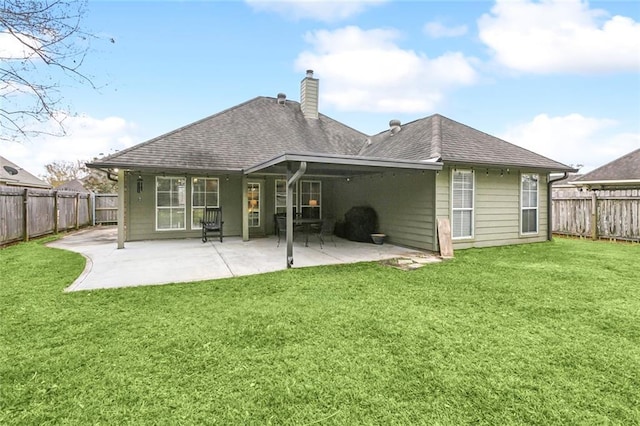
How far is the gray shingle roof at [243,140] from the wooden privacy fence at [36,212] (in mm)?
3394

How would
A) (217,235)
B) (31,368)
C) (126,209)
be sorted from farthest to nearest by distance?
1. (217,235)
2. (126,209)
3. (31,368)

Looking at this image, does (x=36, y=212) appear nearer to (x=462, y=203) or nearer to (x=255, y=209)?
(x=255, y=209)

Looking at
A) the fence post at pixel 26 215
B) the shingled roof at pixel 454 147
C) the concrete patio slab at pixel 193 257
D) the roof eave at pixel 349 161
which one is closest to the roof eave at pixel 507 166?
the shingled roof at pixel 454 147

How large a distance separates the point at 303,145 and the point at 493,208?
6597 mm

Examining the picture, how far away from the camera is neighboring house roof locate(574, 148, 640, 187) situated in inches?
494

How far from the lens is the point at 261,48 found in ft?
39.9

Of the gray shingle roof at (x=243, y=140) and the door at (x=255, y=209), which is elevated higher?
the gray shingle roof at (x=243, y=140)

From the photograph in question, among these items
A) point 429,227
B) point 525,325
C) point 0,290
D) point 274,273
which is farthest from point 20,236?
point 525,325

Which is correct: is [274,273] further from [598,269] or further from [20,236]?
[20,236]

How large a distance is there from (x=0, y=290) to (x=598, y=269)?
984cm

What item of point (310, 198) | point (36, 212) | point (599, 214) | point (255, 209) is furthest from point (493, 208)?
point (36, 212)

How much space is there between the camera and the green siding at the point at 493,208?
8.00 meters

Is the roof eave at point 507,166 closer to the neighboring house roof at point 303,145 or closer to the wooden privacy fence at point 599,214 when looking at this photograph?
the neighboring house roof at point 303,145

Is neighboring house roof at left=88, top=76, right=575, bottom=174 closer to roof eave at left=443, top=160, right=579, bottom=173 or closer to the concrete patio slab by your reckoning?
roof eave at left=443, top=160, right=579, bottom=173
